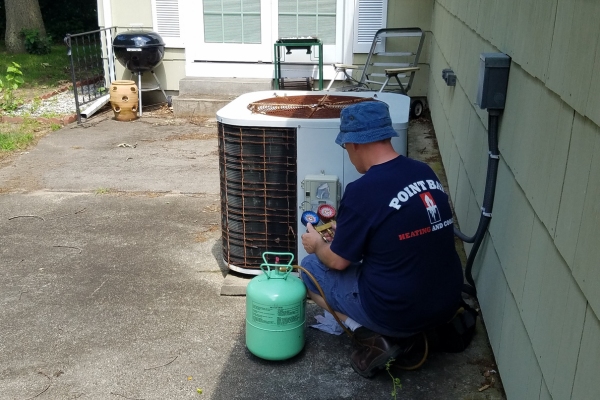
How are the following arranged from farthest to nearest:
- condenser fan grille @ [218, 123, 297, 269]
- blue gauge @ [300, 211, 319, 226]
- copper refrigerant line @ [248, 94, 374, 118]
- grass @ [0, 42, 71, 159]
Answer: grass @ [0, 42, 71, 159], copper refrigerant line @ [248, 94, 374, 118], condenser fan grille @ [218, 123, 297, 269], blue gauge @ [300, 211, 319, 226]

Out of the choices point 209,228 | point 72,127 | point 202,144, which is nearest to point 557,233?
point 209,228

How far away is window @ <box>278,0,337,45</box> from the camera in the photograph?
871 cm

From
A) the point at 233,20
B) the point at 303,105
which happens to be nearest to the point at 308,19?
the point at 233,20

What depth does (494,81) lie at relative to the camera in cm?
296

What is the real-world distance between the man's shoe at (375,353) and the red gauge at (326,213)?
0.72 meters

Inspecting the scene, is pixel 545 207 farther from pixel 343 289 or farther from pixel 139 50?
pixel 139 50

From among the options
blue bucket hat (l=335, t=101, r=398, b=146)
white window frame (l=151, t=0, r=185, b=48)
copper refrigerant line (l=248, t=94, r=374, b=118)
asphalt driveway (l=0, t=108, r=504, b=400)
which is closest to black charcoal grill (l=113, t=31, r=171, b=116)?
white window frame (l=151, t=0, r=185, b=48)

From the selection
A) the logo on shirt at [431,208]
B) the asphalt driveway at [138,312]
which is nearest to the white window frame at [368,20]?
the asphalt driveway at [138,312]

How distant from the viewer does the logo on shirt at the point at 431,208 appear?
8.74 feet

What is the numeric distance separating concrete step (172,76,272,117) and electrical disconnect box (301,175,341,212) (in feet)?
18.0

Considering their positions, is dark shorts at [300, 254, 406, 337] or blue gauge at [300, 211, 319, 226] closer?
dark shorts at [300, 254, 406, 337]

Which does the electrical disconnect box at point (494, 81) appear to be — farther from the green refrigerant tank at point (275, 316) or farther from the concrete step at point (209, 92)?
the concrete step at point (209, 92)

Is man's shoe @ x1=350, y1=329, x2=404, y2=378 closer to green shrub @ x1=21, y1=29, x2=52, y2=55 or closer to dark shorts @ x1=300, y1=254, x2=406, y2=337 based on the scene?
dark shorts @ x1=300, y1=254, x2=406, y2=337

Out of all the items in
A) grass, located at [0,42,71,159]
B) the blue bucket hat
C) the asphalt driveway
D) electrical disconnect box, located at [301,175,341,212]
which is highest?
the blue bucket hat
